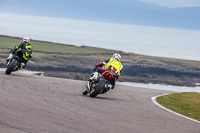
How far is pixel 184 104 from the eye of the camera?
16672 millimetres

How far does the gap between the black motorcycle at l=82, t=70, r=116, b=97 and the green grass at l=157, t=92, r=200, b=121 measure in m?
2.30

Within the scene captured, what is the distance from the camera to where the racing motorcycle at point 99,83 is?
14711 millimetres

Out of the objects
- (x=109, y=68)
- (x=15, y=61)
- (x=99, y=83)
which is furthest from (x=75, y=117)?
(x=15, y=61)

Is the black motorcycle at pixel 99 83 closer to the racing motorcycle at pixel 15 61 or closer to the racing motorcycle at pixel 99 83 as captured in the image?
the racing motorcycle at pixel 99 83

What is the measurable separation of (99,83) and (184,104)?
3.95m

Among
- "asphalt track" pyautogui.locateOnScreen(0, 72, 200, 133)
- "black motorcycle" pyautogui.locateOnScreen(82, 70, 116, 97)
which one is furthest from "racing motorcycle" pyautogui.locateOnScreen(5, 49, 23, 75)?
"asphalt track" pyautogui.locateOnScreen(0, 72, 200, 133)

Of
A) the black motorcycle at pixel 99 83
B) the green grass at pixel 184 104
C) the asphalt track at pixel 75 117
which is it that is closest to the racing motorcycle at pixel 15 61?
the black motorcycle at pixel 99 83

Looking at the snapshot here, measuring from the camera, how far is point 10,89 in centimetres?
1454

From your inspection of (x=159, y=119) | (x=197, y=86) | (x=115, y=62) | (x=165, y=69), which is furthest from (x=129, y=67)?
(x=159, y=119)

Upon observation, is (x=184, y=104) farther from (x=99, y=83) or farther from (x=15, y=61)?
(x=15, y=61)

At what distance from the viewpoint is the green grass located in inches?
557

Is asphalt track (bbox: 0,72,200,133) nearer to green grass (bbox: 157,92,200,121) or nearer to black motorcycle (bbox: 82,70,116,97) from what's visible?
black motorcycle (bbox: 82,70,116,97)

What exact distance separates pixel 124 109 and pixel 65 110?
7.66 ft

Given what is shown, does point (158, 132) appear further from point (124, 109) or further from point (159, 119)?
point (124, 109)
